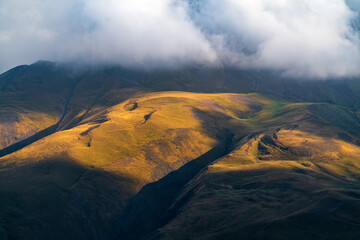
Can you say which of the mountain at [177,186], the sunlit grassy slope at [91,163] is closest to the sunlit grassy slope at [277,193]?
the mountain at [177,186]

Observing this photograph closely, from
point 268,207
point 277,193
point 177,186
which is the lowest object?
point 177,186

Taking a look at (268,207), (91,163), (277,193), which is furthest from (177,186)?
(268,207)

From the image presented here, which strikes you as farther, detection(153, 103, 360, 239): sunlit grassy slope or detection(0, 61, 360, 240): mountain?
detection(0, 61, 360, 240): mountain

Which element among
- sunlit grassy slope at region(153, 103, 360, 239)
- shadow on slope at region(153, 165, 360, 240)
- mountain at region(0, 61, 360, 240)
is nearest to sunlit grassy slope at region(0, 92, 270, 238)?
mountain at region(0, 61, 360, 240)

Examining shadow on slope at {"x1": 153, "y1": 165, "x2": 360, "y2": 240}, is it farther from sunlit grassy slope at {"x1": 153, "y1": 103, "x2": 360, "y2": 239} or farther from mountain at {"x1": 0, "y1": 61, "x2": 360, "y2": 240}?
mountain at {"x1": 0, "y1": 61, "x2": 360, "y2": 240}

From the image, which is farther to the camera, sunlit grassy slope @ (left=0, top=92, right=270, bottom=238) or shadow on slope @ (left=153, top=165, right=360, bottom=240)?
sunlit grassy slope @ (left=0, top=92, right=270, bottom=238)

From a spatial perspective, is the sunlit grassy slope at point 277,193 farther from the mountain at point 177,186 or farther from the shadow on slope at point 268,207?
the mountain at point 177,186

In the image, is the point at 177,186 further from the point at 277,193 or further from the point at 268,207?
the point at 268,207

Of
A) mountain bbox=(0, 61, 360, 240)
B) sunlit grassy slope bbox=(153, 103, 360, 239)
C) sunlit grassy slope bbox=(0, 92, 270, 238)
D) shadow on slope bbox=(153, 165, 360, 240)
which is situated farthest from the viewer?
sunlit grassy slope bbox=(0, 92, 270, 238)

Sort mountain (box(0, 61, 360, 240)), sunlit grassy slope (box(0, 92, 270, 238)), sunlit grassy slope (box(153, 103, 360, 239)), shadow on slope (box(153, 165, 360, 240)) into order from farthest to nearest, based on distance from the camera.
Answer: sunlit grassy slope (box(0, 92, 270, 238)) → mountain (box(0, 61, 360, 240)) → sunlit grassy slope (box(153, 103, 360, 239)) → shadow on slope (box(153, 165, 360, 240))

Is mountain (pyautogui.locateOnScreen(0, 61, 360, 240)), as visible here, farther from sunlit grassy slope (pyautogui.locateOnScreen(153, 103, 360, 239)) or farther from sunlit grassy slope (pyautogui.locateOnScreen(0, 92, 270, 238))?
sunlit grassy slope (pyautogui.locateOnScreen(0, 92, 270, 238))

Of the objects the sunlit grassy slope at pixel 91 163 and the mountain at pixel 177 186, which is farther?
the sunlit grassy slope at pixel 91 163

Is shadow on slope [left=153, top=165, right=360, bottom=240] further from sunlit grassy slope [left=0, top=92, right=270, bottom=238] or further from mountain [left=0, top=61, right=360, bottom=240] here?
sunlit grassy slope [left=0, top=92, right=270, bottom=238]

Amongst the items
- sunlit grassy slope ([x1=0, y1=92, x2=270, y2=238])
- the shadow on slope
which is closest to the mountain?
the shadow on slope
